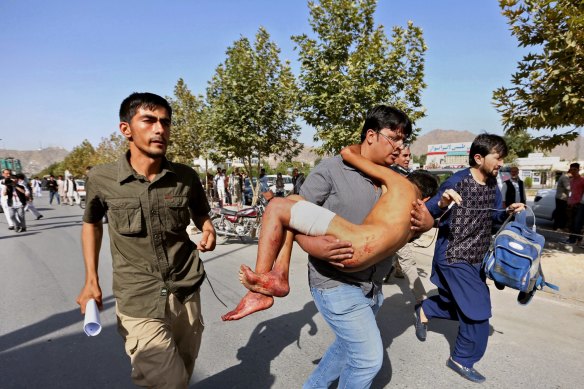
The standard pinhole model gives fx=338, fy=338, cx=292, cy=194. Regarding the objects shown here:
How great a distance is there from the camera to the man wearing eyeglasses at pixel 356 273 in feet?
6.05

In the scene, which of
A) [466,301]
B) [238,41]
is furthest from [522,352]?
[238,41]

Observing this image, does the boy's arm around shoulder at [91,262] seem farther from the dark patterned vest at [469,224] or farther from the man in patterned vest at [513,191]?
the man in patterned vest at [513,191]

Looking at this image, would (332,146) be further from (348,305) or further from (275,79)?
(348,305)

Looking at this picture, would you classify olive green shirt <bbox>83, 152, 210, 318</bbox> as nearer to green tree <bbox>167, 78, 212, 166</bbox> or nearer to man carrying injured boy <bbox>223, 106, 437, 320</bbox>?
man carrying injured boy <bbox>223, 106, 437, 320</bbox>

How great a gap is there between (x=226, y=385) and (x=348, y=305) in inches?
58.1

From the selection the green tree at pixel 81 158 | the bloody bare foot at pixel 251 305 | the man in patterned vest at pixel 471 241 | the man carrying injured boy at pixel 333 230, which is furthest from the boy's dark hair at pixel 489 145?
the green tree at pixel 81 158

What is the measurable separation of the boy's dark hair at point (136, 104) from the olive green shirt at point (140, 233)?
244 millimetres

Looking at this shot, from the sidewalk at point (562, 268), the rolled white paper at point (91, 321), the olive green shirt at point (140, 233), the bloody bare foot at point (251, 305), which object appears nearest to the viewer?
the rolled white paper at point (91, 321)

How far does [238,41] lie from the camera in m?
13.1

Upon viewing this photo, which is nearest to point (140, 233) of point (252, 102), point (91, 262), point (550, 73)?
point (91, 262)

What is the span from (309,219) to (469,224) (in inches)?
73.8

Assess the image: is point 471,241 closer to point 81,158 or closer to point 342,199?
point 342,199

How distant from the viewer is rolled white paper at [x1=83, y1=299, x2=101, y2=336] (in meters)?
1.56

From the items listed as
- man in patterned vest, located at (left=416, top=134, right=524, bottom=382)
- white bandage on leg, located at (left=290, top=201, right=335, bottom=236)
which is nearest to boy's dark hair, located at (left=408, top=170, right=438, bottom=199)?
man in patterned vest, located at (left=416, top=134, right=524, bottom=382)
